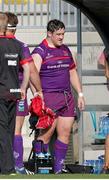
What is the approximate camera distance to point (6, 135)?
987 cm

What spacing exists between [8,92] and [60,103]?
113cm

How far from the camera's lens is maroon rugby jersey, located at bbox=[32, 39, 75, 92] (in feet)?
35.6

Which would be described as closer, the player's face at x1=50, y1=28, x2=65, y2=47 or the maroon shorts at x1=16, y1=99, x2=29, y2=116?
the maroon shorts at x1=16, y1=99, x2=29, y2=116

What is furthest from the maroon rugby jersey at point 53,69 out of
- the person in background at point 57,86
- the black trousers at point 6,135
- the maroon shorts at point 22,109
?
the black trousers at point 6,135

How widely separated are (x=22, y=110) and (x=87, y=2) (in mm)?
2621

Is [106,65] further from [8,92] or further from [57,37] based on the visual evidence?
[8,92]

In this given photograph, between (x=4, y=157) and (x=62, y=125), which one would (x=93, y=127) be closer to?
(x=62, y=125)

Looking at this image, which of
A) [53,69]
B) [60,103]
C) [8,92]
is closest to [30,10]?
[53,69]

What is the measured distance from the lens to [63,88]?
1091 cm

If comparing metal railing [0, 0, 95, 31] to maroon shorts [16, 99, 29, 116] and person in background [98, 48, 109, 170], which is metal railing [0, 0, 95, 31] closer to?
person in background [98, 48, 109, 170]

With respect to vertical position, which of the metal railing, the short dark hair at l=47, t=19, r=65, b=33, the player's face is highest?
the metal railing

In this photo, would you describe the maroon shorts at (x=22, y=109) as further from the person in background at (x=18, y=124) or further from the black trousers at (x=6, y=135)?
the black trousers at (x=6, y=135)

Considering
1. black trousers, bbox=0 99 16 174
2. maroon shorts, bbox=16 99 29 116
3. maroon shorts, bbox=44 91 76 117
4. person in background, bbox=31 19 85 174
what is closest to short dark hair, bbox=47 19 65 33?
person in background, bbox=31 19 85 174

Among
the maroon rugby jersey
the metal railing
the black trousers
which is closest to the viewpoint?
the black trousers
